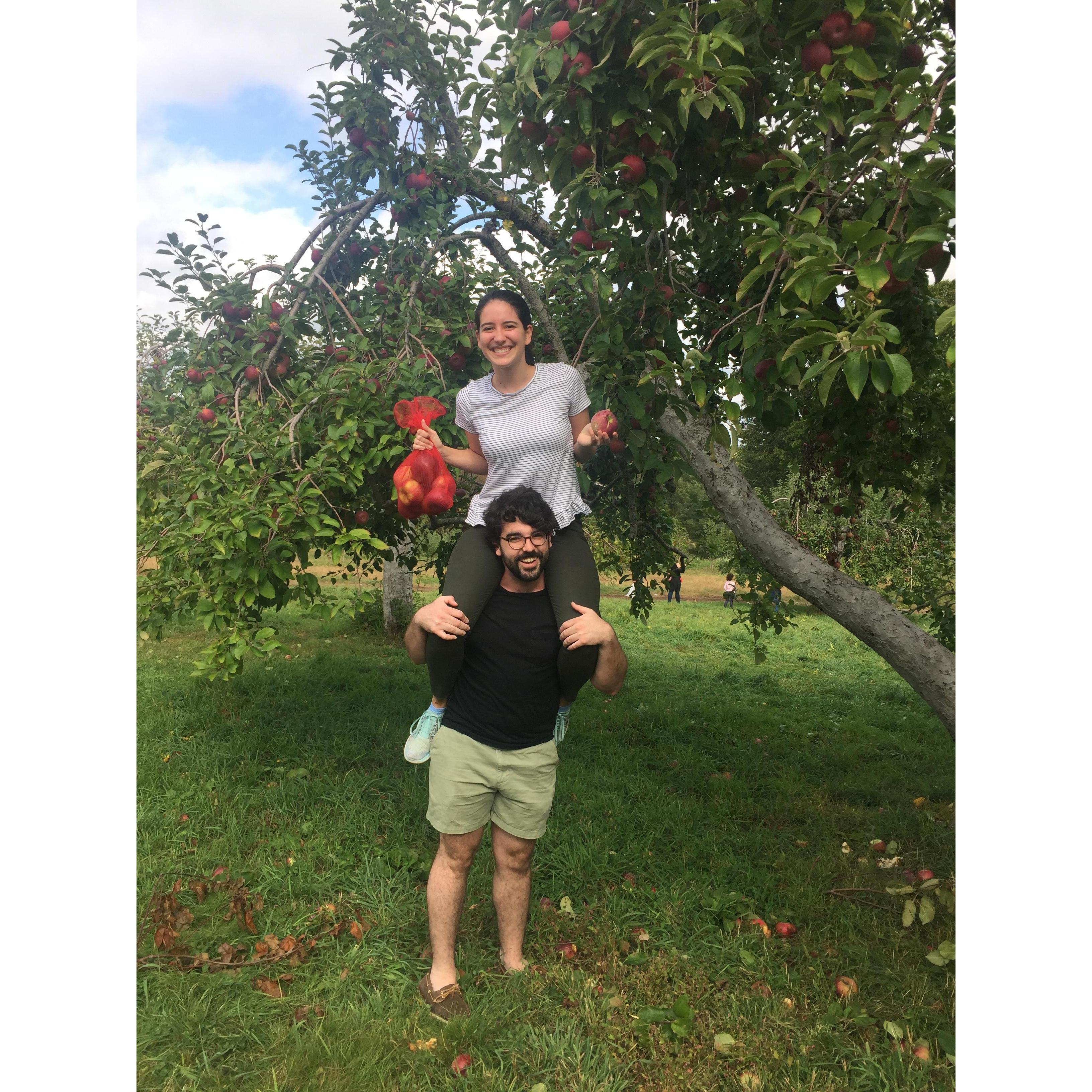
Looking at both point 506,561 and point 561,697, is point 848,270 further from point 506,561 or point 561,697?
point 561,697

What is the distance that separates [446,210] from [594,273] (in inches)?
50.0

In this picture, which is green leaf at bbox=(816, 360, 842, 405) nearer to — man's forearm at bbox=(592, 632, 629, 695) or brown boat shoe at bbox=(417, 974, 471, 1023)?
man's forearm at bbox=(592, 632, 629, 695)

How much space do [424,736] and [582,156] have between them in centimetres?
210

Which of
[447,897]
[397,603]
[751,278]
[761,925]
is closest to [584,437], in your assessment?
[751,278]

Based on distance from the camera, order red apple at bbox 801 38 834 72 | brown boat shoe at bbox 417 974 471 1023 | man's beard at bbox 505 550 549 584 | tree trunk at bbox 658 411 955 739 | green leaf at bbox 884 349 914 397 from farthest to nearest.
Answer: tree trunk at bbox 658 411 955 739
brown boat shoe at bbox 417 974 471 1023
red apple at bbox 801 38 834 72
man's beard at bbox 505 550 549 584
green leaf at bbox 884 349 914 397

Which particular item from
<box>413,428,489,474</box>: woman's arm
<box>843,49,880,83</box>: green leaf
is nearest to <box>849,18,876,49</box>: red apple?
<box>843,49,880,83</box>: green leaf

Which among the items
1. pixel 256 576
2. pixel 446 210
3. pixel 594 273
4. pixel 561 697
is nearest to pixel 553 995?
pixel 561 697

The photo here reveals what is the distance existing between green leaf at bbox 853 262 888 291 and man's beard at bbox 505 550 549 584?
110 cm

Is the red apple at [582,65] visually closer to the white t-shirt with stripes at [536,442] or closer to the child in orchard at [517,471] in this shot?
the child in orchard at [517,471]

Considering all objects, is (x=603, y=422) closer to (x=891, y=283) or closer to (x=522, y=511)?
(x=522, y=511)

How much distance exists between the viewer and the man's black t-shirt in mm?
2396

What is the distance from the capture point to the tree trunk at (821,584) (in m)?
2.81

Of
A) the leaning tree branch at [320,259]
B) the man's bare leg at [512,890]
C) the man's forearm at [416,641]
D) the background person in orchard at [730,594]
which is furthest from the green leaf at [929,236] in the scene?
the background person in orchard at [730,594]

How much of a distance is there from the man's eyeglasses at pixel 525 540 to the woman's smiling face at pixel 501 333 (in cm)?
55
